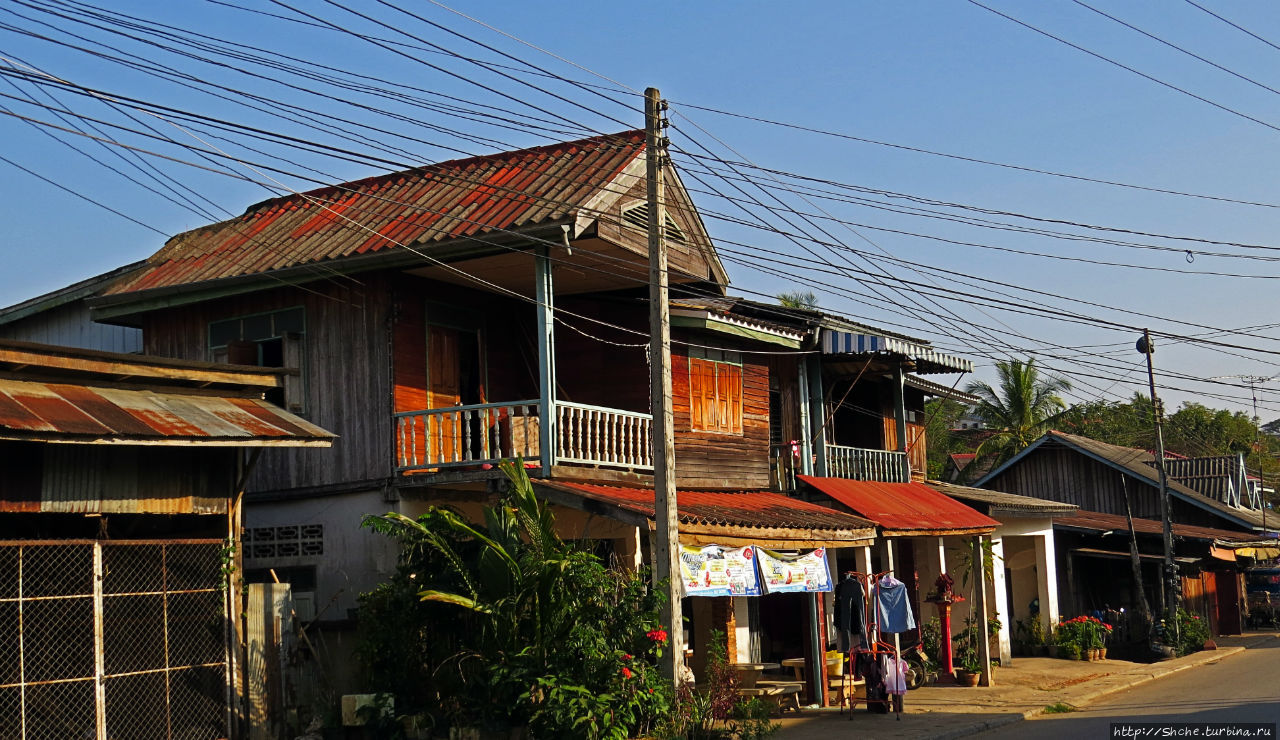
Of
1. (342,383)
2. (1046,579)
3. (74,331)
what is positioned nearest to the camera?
(342,383)

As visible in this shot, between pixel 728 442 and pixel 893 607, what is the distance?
159 inches

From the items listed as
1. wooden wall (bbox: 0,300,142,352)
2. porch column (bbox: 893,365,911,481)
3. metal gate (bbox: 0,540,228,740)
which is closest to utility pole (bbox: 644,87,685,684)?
metal gate (bbox: 0,540,228,740)

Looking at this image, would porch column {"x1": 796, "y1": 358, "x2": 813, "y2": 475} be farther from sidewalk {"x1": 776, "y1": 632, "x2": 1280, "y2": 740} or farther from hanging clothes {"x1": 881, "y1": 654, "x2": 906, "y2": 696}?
hanging clothes {"x1": 881, "y1": 654, "x2": 906, "y2": 696}

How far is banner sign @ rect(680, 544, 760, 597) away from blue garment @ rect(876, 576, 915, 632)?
7.60 feet

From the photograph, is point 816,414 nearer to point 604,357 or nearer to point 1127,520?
point 604,357

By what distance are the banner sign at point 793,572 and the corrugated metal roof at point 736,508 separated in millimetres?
386

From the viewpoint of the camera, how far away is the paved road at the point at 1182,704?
50.9ft

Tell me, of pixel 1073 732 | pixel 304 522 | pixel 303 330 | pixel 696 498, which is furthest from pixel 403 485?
pixel 1073 732

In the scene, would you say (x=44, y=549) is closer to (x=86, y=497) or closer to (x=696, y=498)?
(x=86, y=497)

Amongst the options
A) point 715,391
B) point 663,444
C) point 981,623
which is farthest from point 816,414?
point 663,444

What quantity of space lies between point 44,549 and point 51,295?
35.8 feet

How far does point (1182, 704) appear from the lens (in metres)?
17.8

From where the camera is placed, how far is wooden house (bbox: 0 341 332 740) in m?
11.9

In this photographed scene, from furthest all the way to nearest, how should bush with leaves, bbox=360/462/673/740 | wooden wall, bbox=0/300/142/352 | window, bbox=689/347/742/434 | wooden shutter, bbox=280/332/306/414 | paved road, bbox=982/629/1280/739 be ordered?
wooden wall, bbox=0/300/142/352 < window, bbox=689/347/742/434 < wooden shutter, bbox=280/332/306/414 < paved road, bbox=982/629/1280/739 < bush with leaves, bbox=360/462/673/740
